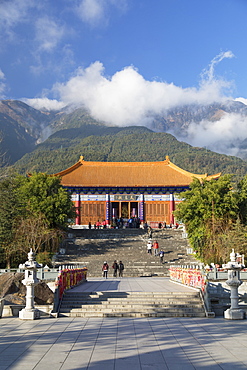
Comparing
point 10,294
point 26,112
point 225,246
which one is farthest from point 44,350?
point 26,112

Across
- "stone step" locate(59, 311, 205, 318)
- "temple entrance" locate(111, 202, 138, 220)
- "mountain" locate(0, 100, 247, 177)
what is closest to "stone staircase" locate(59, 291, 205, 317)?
"stone step" locate(59, 311, 205, 318)

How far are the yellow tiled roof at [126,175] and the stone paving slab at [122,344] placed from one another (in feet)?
95.2

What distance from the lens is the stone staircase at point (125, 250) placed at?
25094mm

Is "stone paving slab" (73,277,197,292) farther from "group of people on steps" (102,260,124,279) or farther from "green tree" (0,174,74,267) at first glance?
"green tree" (0,174,74,267)

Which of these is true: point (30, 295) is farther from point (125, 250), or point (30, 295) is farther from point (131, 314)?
point (125, 250)

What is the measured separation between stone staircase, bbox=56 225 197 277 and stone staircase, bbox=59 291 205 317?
34.8ft

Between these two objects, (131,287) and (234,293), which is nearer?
(234,293)

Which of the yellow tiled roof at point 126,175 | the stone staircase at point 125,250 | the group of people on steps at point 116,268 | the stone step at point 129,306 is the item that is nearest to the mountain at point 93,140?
the yellow tiled roof at point 126,175

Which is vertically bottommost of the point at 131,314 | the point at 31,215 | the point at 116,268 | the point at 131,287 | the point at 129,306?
the point at 131,314

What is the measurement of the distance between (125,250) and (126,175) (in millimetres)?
14314

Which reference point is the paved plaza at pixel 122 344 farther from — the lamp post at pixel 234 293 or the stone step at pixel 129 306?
the stone step at pixel 129 306

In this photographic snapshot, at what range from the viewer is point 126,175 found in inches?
1662

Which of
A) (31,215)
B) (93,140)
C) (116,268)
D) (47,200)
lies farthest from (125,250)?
(93,140)

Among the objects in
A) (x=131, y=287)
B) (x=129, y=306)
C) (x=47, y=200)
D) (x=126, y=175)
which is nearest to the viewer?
(x=129, y=306)
